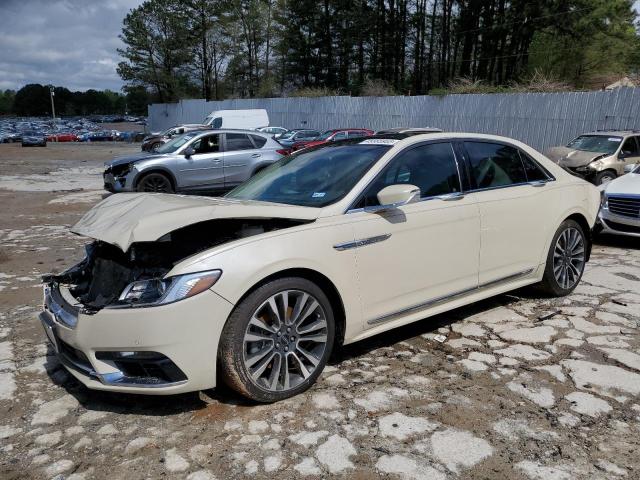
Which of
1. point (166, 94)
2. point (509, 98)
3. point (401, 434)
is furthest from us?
point (166, 94)

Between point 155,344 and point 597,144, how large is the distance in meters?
14.1

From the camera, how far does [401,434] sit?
2.94 m

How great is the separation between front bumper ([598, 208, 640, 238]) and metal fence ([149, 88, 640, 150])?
511 inches

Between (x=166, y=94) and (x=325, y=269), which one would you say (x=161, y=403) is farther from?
(x=166, y=94)

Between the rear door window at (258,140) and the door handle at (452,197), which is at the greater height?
the rear door window at (258,140)

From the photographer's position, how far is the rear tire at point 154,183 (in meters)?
11.7

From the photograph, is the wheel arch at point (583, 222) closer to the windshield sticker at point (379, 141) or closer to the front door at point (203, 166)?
the windshield sticker at point (379, 141)

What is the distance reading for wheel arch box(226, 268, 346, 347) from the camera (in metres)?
3.11

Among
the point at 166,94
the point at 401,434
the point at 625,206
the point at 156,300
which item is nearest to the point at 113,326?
the point at 156,300

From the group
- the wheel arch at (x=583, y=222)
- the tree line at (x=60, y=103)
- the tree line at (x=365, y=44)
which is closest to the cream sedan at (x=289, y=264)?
the wheel arch at (x=583, y=222)

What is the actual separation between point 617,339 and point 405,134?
2.31 meters

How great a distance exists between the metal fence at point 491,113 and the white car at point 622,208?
12.7 meters

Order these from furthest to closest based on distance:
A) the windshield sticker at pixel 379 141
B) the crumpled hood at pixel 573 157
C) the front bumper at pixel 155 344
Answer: the crumpled hood at pixel 573 157
the windshield sticker at pixel 379 141
the front bumper at pixel 155 344

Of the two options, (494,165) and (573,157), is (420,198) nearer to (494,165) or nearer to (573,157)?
(494,165)
